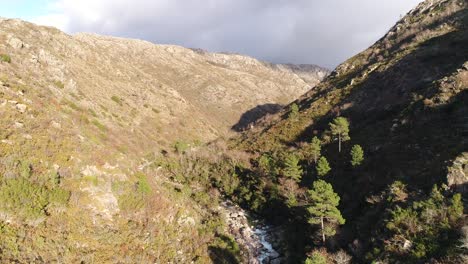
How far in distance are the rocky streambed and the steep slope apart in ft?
9.93

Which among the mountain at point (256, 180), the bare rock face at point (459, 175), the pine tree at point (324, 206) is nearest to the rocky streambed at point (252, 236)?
the mountain at point (256, 180)

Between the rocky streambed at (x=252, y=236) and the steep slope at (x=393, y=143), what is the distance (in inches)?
119

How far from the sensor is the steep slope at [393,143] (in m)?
30.9

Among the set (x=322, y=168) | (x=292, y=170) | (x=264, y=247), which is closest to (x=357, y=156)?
(x=322, y=168)

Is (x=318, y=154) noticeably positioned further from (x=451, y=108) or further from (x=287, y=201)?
(x=451, y=108)

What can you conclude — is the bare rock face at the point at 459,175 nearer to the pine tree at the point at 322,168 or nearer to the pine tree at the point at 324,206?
the pine tree at the point at 324,206

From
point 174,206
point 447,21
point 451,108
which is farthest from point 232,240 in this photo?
point 447,21

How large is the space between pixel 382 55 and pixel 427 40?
14.2 m

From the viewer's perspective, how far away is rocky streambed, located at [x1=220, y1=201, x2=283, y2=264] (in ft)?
125

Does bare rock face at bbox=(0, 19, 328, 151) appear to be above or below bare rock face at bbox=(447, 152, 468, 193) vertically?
above

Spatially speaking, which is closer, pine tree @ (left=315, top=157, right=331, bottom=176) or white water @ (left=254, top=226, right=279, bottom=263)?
white water @ (left=254, top=226, right=279, bottom=263)

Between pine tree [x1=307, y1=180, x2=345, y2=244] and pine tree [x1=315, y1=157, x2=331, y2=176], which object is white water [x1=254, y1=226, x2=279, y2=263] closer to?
Result: pine tree [x1=307, y1=180, x2=345, y2=244]

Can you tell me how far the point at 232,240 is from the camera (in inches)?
1548

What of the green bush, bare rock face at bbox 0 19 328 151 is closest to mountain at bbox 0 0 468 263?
the green bush
